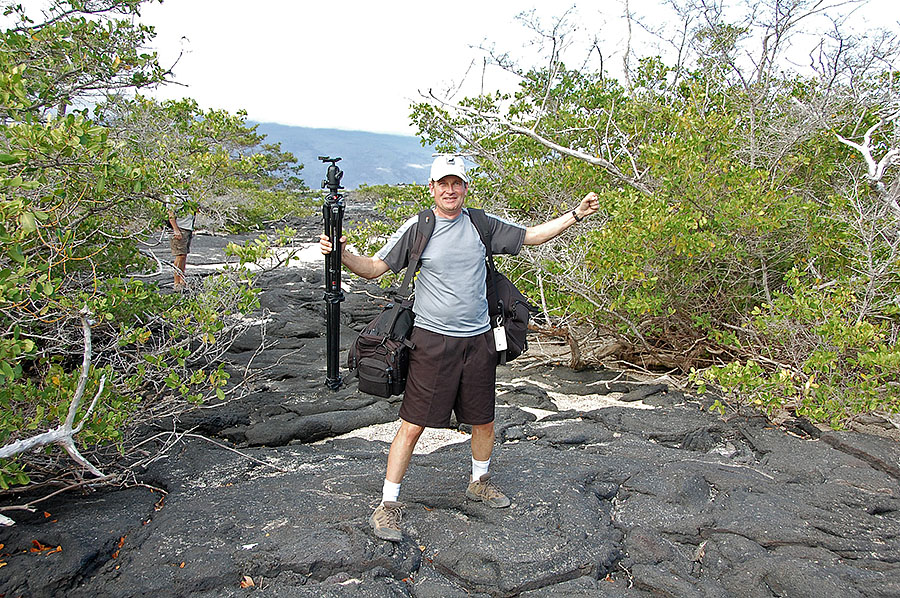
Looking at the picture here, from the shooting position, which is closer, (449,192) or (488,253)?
(449,192)

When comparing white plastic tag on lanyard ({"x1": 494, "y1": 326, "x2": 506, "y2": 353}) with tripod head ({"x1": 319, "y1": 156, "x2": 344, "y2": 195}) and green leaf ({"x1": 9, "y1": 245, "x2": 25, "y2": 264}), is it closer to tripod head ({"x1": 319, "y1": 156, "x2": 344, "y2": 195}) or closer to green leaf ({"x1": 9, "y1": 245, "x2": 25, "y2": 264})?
tripod head ({"x1": 319, "y1": 156, "x2": 344, "y2": 195})

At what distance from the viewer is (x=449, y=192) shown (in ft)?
9.58

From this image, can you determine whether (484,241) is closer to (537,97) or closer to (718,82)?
(718,82)

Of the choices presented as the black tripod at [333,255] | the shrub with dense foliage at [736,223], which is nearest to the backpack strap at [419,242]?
the black tripod at [333,255]

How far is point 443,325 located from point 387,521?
935 millimetres

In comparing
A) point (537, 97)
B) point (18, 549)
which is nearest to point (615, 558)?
point (18, 549)

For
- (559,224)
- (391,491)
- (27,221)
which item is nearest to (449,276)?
(559,224)

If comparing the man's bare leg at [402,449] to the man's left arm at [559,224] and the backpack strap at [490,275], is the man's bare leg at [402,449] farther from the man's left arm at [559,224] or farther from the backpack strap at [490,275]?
the man's left arm at [559,224]

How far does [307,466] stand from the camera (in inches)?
169

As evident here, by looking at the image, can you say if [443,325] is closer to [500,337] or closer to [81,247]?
[500,337]

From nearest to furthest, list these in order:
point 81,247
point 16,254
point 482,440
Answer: point 16,254 < point 482,440 < point 81,247

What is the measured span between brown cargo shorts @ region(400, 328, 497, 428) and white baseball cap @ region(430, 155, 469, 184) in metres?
0.71

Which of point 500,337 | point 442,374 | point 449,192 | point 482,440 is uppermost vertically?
point 449,192

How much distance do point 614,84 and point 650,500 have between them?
7.66 meters
